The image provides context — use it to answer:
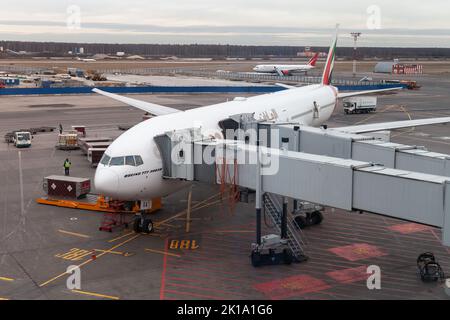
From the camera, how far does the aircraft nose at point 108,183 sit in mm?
28641

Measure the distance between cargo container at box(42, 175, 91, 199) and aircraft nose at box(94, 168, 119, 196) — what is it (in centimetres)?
1032

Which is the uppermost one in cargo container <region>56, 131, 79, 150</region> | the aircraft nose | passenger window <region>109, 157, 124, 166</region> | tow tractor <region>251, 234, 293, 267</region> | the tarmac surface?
passenger window <region>109, 157, 124, 166</region>

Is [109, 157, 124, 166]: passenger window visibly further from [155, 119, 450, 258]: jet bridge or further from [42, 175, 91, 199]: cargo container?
[42, 175, 91, 199]: cargo container

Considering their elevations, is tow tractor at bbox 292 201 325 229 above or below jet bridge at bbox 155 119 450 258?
below

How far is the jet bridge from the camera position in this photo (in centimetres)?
2123

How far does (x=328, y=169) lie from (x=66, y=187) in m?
21.9

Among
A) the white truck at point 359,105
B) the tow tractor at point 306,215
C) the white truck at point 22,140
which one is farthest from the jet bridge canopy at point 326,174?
Result: the white truck at point 359,105

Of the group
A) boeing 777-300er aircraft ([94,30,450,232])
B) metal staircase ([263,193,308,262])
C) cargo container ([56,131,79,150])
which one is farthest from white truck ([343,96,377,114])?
metal staircase ([263,193,308,262])

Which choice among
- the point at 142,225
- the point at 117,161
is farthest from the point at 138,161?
the point at 142,225

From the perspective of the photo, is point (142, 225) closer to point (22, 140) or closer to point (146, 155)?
point (146, 155)

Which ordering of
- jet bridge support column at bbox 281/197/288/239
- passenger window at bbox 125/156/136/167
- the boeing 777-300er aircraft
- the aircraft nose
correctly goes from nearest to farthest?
jet bridge support column at bbox 281/197/288/239, the aircraft nose, the boeing 777-300er aircraft, passenger window at bbox 125/156/136/167

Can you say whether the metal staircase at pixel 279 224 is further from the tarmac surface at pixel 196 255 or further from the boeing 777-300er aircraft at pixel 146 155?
the boeing 777-300er aircraft at pixel 146 155

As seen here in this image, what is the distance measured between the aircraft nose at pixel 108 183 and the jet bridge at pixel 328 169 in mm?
3069
